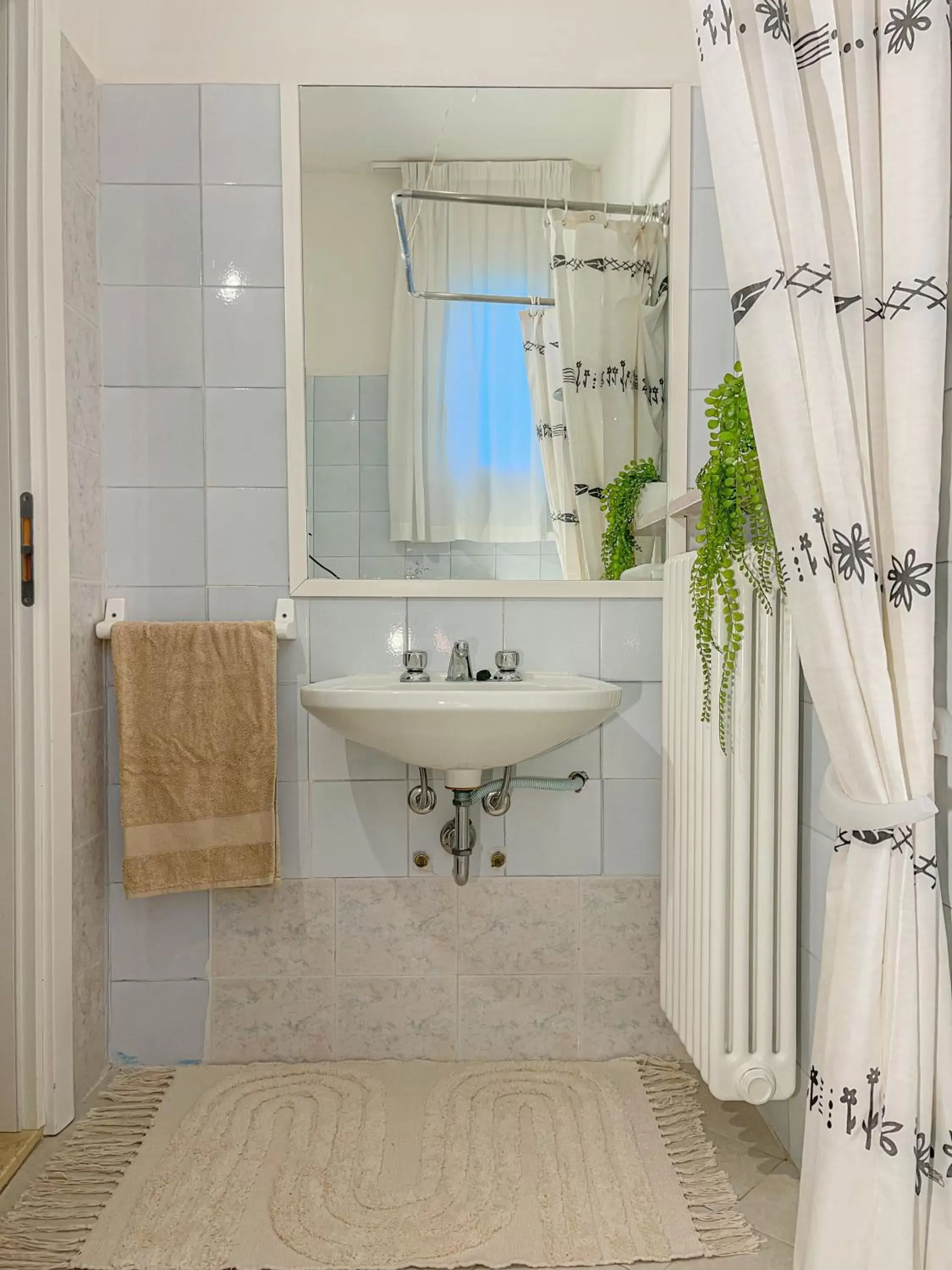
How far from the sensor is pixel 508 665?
6.75 feet

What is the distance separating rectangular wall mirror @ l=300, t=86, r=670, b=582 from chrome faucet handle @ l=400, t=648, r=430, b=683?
176mm

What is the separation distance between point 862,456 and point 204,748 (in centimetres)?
139

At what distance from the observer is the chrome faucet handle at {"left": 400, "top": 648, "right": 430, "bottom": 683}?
2023 millimetres

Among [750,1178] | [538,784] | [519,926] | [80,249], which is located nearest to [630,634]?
[538,784]

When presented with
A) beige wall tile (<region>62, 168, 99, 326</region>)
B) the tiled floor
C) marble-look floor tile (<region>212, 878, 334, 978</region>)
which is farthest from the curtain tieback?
beige wall tile (<region>62, 168, 99, 326</region>)

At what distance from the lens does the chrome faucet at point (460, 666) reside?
6.68 ft

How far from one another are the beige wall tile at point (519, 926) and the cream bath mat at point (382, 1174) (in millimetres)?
207

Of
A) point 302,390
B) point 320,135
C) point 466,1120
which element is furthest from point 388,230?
point 466,1120

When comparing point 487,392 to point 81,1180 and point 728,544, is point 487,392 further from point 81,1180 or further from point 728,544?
point 81,1180

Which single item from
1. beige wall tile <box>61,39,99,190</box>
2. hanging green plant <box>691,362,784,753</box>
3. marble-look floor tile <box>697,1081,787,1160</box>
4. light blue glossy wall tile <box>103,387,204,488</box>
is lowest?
marble-look floor tile <box>697,1081,787,1160</box>

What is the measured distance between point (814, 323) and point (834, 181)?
177 millimetres

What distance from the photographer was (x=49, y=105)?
70.4 inches

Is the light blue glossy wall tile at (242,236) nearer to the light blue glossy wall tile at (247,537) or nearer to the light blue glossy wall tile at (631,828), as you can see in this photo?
the light blue glossy wall tile at (247,537)

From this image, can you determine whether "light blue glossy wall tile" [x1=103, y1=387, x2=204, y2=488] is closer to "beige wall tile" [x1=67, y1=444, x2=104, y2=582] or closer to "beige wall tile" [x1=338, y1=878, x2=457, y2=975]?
"beige wall tile" [x1=67, y1=444, x2=104, y2=582]
